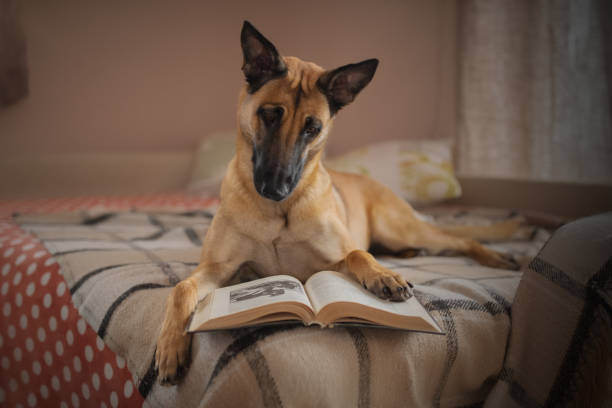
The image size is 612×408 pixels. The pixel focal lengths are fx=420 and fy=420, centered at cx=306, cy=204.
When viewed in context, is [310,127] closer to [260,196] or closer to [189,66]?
[260,196]

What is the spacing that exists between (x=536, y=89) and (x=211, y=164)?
254 cm

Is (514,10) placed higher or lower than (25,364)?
higher

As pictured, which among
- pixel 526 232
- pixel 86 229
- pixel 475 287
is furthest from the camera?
pixel 526 232

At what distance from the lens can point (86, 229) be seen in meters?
2.01

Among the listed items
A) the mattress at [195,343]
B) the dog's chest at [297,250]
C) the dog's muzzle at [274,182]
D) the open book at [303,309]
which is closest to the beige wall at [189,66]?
the mattress at [195,343]

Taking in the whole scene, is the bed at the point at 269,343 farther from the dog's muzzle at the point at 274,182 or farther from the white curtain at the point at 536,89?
the white curtain at the point at 536,89

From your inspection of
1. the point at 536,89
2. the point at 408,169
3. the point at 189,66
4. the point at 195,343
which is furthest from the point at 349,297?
the point at 189,66

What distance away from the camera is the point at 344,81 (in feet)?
4.54

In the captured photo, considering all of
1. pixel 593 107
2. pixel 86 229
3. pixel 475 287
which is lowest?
pixel 86 229

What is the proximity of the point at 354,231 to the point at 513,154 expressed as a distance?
228 cm

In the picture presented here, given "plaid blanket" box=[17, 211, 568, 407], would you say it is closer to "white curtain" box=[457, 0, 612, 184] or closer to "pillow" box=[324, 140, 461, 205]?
"pillow" box=[324, 140, 461, 205]

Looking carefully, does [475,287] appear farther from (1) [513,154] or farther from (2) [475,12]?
(2) [475,12]

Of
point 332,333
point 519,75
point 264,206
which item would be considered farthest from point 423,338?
point 519,75

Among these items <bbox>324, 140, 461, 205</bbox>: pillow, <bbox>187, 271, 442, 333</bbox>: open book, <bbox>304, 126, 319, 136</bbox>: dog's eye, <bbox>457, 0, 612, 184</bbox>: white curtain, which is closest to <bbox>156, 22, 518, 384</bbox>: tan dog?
<bbox>304, 126, 319, 136</bbox>: dog's eye
